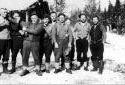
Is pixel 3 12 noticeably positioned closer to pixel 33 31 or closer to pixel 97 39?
pixel 33 31

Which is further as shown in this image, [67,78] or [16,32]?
[16,32]

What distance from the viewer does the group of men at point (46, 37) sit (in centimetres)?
726

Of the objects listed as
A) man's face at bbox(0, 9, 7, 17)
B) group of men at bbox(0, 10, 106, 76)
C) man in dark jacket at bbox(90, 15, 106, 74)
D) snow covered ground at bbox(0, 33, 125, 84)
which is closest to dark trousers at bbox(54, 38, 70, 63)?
group of men at bbox(0, 10, 106, 76)

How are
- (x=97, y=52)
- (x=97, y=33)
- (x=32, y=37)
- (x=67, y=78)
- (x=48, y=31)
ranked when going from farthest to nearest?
(x=97, y=52) → (x=97, y=33) → (x=48, y=31) → (x=32, y=37) → (x=67, y=78)

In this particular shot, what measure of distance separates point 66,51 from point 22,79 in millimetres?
1639

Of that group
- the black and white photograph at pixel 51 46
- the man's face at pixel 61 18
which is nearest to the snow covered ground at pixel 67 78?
the black and white photograph at pixel 51 46

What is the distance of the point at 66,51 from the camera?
7.50 meters

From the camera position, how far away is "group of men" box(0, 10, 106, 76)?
7.26m

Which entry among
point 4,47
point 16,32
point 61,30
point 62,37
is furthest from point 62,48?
point 4,47

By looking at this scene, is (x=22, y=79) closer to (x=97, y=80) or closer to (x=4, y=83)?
(x=4, y=83)

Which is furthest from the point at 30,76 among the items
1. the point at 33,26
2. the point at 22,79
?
the point at 33,26

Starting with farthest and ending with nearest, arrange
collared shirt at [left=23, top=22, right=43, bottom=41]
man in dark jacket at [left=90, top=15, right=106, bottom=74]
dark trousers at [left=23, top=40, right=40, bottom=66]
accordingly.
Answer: man in dark jacket at [left=90, top=15, right=106, bottom=74] < dark trousers at [left=23, top=40, right=40, bottom=66] < collared shirt at [left=23, top=22, right=43, bottom=41]

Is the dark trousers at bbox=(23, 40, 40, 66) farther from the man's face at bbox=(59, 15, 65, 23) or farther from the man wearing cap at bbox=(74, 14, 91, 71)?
the man wearing cap at bbox=(74, 14, 91, 71)

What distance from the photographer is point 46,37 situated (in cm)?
742
